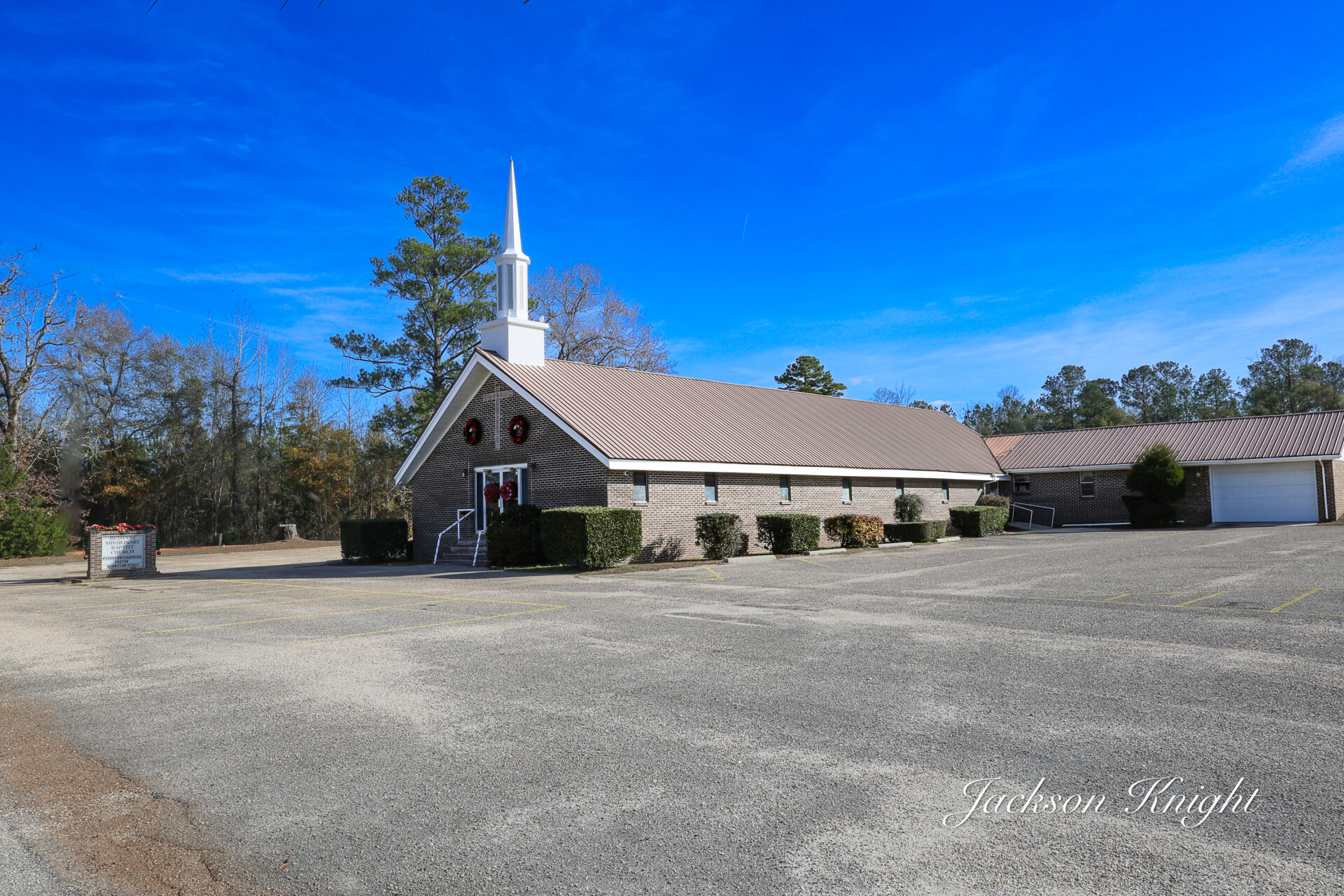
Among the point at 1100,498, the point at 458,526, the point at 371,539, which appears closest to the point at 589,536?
the point at 458,526

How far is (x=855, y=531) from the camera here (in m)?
24.4

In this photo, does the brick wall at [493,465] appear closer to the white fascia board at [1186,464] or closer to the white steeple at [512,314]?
the white steeple at [512,314]

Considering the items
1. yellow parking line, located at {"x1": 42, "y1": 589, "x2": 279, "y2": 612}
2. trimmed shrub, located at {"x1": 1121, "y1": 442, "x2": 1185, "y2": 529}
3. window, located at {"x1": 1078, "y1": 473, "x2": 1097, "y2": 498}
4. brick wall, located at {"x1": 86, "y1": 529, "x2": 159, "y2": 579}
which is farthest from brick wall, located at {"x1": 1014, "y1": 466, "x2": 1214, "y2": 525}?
brick wall, located at {"x1": 86, "y1": 529, "x2": 159, "y2": 579}

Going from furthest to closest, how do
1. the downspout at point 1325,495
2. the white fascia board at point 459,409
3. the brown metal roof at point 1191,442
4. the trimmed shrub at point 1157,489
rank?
the trimmed shrub at point 1157,489, the brown metal roof at point 1191,442, the downspout at point 1325,495, the white fascia board at point 459,409

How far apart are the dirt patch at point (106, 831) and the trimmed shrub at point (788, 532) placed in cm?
1808

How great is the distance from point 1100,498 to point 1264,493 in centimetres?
570

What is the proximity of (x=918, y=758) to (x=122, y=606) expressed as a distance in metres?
14.0

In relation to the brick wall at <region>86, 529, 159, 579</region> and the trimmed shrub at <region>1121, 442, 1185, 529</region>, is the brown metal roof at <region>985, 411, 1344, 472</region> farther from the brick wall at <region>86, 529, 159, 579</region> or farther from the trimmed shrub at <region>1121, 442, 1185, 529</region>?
the brick wall at <region>86, 529, 159, 579</region>

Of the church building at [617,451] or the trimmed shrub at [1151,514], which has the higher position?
the church building at [617,451]

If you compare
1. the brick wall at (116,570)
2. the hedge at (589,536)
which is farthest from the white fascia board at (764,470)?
the brick wall at (116,570)

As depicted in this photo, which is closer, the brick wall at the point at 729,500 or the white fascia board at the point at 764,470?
the white fascia board at the point at 764,470

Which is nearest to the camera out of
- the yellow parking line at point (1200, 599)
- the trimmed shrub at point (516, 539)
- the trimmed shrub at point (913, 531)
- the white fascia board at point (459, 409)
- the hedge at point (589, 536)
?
the yellow parking line at point (1200, 599)

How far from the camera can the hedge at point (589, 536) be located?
18.4 meters

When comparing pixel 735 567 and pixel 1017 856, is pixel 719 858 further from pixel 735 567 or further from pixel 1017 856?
pixel 735 567
